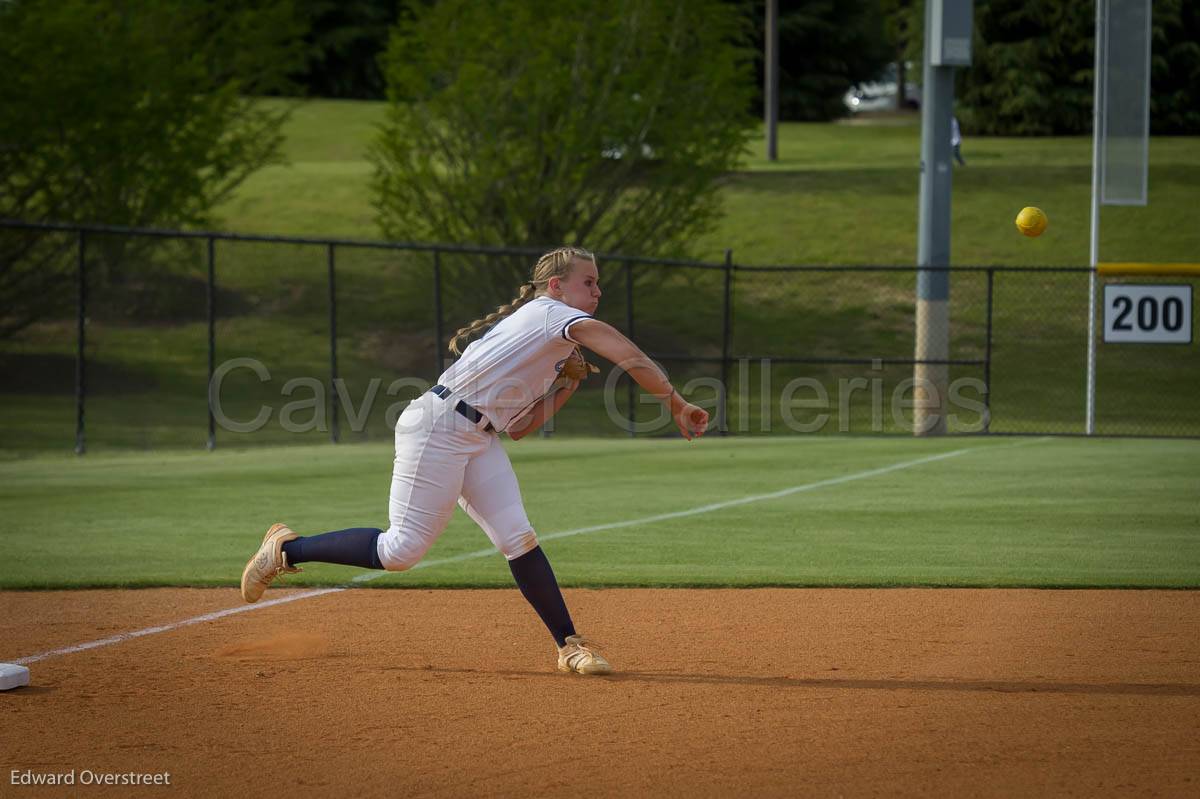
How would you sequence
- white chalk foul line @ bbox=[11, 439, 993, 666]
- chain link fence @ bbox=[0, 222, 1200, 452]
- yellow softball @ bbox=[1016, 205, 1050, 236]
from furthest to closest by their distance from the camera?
chain link fence @ bbox=[0, 222, 1200, 452], yellow softball @ bbox=[1016, 205, 1050, 236], white chalk foul line @ bbox=[11, 439, 993, 666]

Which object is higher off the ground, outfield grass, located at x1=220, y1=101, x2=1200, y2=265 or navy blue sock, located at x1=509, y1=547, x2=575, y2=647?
outfield grass, located at x1=220, y1=101, x2=1200, y2=265

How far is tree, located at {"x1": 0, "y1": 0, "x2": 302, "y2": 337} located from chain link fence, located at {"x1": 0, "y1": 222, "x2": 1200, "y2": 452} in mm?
546

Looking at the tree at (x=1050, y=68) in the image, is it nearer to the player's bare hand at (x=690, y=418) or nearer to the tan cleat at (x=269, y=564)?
the player's bare hand at (x=690, y=418)

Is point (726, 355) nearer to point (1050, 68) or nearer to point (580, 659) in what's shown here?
point (580, 659)

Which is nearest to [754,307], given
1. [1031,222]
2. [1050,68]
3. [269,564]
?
[1031,222]

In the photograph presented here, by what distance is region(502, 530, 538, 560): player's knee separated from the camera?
6109 millimetres

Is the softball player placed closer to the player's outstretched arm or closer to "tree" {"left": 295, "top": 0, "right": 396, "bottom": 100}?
the player's outstretched arm

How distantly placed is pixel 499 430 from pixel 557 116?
20146mm

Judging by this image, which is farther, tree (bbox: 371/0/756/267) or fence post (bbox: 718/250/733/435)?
tree (bbox: 371/0/756/267)

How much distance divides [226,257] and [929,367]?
2372cm

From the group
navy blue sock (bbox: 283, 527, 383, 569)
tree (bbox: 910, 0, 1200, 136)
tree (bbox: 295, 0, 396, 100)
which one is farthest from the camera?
tree (bbox: 295, 0, 396, 100)

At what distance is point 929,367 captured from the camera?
20828mm

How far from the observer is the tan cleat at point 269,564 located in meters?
6.50

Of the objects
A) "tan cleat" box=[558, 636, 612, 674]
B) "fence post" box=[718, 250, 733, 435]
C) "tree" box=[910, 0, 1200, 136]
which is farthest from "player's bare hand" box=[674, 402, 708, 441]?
"tree" box=[910, 0, 1200, 136]
